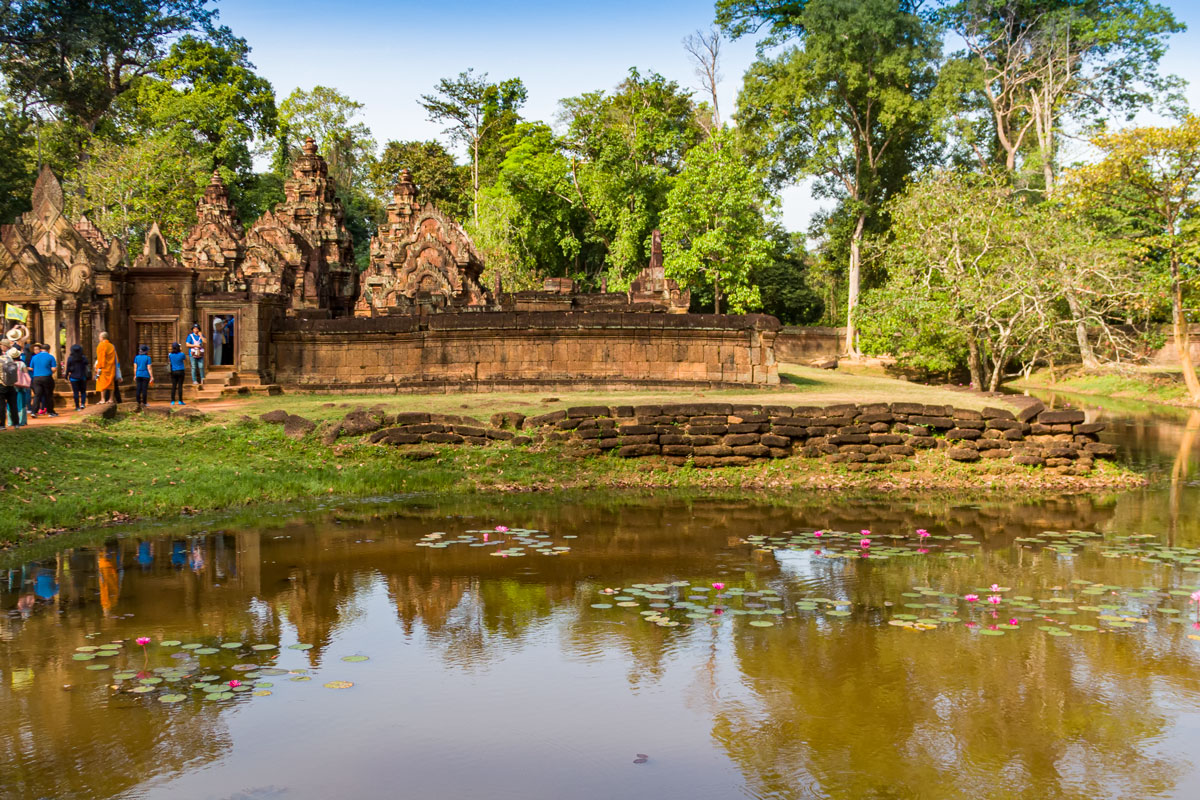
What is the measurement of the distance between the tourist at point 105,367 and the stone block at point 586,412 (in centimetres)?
781

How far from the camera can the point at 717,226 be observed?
3512 cm

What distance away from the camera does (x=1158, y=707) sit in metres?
5.43

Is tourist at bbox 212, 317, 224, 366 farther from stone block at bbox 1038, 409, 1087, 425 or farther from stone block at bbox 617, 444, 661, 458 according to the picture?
stone block at bbox 1038, 409, 1087, 425

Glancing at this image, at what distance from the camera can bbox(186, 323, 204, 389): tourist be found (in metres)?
18.6

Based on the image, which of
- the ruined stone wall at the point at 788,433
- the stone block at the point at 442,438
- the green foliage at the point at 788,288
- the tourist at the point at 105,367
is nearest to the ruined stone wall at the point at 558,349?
the tourist at the point at 105,367

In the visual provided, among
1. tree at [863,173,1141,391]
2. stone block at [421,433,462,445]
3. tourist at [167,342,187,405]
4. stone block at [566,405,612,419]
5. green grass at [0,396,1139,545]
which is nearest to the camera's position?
green grass at [0,396,1139,545]

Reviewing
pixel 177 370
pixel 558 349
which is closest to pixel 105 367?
pixel 177 370

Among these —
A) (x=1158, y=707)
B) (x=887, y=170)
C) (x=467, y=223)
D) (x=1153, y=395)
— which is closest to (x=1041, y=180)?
(x=887, y=170)

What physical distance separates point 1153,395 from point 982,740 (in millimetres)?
28205

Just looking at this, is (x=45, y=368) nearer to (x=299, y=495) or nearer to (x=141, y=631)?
(x=299, y=495)

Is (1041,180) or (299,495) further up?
(1041,180)

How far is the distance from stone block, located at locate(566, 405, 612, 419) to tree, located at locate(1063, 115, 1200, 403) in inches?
676

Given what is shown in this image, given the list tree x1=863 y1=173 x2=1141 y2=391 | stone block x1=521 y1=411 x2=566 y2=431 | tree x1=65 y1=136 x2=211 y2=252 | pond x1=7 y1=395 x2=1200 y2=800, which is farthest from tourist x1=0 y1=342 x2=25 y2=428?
tree x1=65 y1=136 x2=211 y2=252

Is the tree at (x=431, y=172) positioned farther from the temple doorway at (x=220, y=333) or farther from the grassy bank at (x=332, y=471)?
the grassy bank at (x=332, y=471)
